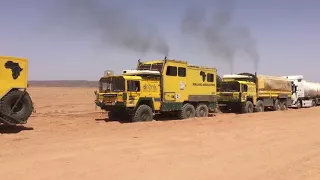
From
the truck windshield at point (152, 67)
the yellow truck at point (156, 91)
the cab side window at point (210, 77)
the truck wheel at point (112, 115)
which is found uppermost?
the truck windshield at point (152, 67)

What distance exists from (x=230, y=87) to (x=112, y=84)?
418 inches

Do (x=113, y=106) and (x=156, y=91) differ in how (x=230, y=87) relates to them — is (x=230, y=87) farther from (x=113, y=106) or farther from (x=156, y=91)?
(x=113, y=106)

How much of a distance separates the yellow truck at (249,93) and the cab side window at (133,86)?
9554 mm

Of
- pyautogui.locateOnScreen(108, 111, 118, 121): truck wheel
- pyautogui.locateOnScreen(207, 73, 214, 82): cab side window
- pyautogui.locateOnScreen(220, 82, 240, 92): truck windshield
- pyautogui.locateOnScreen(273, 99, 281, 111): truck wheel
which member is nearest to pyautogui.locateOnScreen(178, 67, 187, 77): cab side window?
pyautogui.locateOnScreen(207, 73, 214, 82): cab side window

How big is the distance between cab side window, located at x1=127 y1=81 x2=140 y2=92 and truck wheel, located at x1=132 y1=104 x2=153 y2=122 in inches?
34.8

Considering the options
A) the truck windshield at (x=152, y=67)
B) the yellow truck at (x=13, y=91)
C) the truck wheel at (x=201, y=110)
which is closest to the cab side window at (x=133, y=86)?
the truck windshield at (x=152, y=67)

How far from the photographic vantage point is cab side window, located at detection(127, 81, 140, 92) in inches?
632

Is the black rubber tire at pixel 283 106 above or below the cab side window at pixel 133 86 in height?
below

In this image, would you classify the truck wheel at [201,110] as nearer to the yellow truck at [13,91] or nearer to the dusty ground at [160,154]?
the dusty ground at [160,154]

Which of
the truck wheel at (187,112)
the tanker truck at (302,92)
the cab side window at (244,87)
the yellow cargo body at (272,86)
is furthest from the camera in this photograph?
the tanker truck at (302,92)

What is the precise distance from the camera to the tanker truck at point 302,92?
3284cm

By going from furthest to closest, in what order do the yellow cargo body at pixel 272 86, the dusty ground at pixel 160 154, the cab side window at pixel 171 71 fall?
1. the yellow cargo body at pixel 272 86
2. the cab side window at pixel 171 71
3. the dusty ground at pixel 160 154

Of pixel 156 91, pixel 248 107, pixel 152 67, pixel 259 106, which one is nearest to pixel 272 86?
pixel 259 106

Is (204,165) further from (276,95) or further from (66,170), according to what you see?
(276,95)
